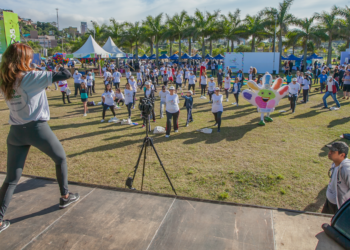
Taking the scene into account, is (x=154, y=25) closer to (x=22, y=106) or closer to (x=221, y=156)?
(x=221, y=156)

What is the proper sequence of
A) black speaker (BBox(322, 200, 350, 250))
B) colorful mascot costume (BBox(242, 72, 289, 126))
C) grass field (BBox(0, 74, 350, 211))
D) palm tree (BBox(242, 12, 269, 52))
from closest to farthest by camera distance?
black speaker (BBox(322, 200, 350, 250)), grass field (BBox(0, 74, 350, 211)), colorful mascot costume (BBox(242, 72, 289, 126)), palm tree (BBox(242, 12, 269, 52))

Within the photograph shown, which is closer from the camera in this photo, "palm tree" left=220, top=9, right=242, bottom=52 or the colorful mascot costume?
the colorful mascot costume

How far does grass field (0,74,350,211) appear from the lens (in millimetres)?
5234

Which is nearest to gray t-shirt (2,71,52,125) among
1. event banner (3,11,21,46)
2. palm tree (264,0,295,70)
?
event banner (3,11,21,46)

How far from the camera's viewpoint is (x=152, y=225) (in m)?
2.98

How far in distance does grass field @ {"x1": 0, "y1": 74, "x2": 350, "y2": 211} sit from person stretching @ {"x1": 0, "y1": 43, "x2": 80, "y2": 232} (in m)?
2.67

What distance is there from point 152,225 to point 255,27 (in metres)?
38.9

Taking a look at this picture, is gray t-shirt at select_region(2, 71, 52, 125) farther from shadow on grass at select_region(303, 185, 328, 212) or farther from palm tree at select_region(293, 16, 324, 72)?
palm tree at select_region(293, 16, 324, 72)

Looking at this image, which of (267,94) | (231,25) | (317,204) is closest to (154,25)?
(231,25)

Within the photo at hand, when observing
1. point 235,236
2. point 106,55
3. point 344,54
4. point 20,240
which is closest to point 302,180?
point 235,236

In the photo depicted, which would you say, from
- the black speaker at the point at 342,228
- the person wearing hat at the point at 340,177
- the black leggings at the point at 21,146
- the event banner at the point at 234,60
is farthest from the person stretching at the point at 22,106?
the event banner at the point at 234,60

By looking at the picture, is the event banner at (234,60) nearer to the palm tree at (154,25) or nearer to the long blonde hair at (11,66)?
the palm tree at (154,25)

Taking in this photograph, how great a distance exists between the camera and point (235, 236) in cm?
275

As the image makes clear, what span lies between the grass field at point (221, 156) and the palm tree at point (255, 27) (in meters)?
27.9
